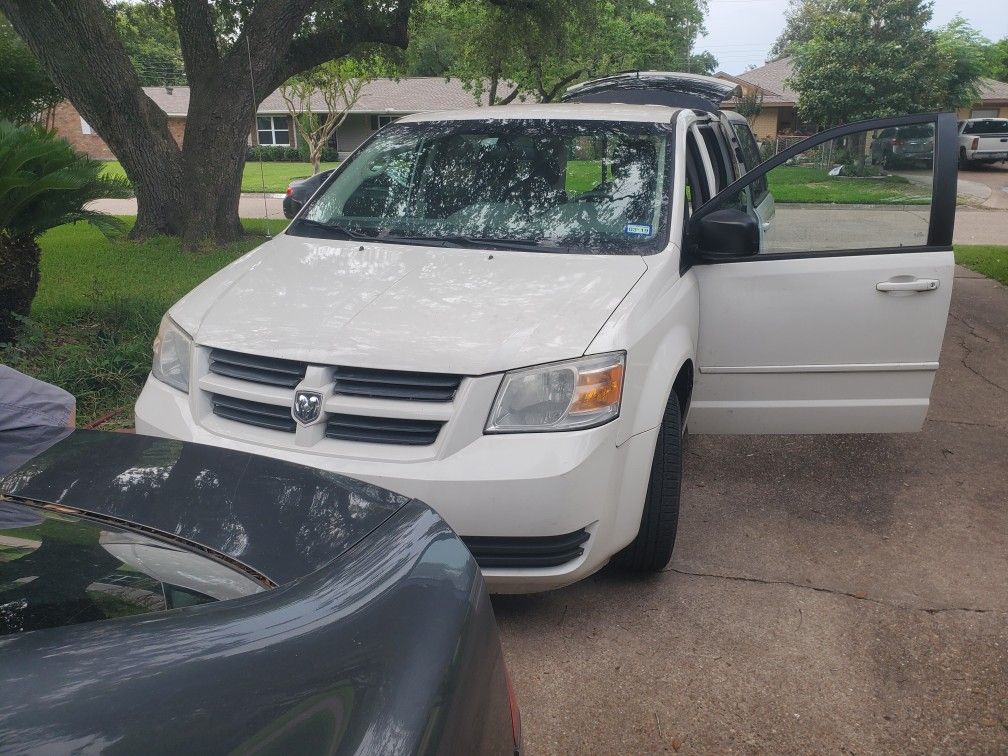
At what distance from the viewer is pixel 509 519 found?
2.94 metres

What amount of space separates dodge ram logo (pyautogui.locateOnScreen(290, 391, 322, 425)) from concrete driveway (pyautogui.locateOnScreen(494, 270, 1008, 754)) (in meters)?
1.08

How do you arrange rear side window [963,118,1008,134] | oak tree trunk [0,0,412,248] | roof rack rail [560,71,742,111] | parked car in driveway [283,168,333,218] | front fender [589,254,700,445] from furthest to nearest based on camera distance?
rear side window [963,118,1008,134]
oak tree trunk [0,0,412,248]
roof rack rail [560,71,742,111]
parked car in driveway [283,168,333,218]
front fender [589,254,700,445]

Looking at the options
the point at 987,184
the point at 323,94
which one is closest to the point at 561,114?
the point at 987,184

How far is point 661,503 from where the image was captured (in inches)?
137

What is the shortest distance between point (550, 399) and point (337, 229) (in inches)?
67.6

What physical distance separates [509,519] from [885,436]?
3331 millimetres

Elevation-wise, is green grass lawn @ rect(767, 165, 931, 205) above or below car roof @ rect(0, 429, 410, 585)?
above

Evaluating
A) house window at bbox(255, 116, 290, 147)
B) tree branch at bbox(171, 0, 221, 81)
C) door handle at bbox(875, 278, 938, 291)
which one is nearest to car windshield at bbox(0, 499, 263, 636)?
door handle at bbox(875, 278, 938, 291)

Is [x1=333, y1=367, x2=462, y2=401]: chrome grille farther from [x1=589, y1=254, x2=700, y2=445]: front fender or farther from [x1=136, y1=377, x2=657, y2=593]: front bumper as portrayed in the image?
[x1=589, y1=254, x2=700, y2=445]: front fender

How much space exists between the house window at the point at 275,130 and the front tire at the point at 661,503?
47.2 meters

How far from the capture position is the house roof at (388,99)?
1777 inches

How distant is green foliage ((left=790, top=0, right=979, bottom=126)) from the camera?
2991 cm

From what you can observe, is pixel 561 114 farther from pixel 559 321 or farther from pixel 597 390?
pixel 597 390

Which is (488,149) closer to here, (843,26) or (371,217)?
(371,217)
